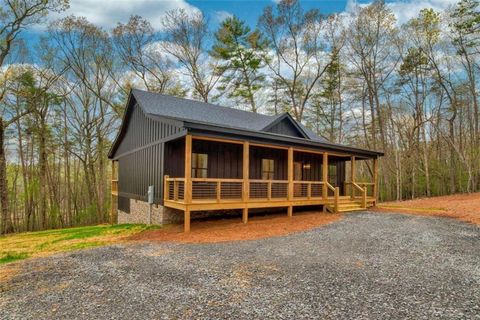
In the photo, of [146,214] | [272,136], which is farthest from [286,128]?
[146,214]

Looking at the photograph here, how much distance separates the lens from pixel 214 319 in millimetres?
3416

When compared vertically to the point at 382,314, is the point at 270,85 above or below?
above

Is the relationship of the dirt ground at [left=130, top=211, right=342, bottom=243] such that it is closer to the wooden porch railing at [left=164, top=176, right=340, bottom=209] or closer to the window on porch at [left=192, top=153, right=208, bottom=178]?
the wooden porch railing at [left=164, top=176, right=340, bottom=209]

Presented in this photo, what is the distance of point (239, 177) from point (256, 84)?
49.8 ft

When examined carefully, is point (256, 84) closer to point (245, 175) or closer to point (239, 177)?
point (239, 177)

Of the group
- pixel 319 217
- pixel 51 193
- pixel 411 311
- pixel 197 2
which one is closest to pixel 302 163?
pixel 319 217

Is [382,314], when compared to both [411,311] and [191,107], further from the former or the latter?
[191,107]

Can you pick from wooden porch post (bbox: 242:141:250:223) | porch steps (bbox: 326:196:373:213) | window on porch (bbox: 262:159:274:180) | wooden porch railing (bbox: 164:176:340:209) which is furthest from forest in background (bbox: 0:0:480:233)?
wooden porch post (bbox: 242:141:250:223)

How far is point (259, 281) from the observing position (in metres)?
4.66

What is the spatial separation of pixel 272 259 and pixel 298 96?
22.5m

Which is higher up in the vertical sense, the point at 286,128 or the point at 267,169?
the point at 286,128

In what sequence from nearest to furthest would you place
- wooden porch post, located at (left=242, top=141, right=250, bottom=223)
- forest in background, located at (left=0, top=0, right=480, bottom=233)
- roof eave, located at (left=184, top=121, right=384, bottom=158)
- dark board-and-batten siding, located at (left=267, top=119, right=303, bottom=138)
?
1. roof eave, located at (left=184, top=121, right=384, bottom=158)
2. wooden porch post, located at (left=242, top=141, right=250, bottom=223)
3. dark board-and-batten siding, located at (left=267, top=119, right=303, bottom=138)
4. forest in background, located at (left=0, top=0, right=480, bottom=233)

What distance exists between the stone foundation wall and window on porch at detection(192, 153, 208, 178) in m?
1.73

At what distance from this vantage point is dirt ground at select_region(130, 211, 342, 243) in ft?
27.2
